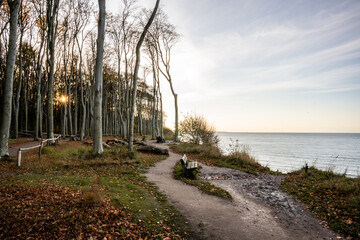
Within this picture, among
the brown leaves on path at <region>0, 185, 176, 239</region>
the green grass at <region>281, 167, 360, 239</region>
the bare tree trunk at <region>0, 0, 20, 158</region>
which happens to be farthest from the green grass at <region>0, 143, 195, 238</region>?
the green grass at <region>281, 167, 360, 239</region>

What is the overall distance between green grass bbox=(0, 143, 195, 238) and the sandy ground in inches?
21.3

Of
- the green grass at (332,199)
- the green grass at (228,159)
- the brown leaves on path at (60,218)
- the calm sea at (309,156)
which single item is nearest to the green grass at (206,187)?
the green grass at (332,199)

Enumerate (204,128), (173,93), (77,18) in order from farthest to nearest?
(173,93) → (77,18) → (204,128)

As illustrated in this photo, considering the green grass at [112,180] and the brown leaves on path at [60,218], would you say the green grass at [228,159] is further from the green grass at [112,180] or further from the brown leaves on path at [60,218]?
the brown leaves on path at [60,218]

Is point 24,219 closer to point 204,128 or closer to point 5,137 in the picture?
point 5,137

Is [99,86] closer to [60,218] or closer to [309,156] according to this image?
[60,218]

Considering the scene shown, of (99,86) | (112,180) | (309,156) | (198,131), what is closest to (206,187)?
(112,180)

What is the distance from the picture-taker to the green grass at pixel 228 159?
11.7m

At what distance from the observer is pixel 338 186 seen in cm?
710

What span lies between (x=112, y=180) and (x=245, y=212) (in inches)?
207

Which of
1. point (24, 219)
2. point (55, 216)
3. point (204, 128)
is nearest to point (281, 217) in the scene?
point (55, 216)

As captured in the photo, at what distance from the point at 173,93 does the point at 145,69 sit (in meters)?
10.8

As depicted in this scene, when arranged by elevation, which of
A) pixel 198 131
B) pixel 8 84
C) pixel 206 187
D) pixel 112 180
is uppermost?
pixel 8 84

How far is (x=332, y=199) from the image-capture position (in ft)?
21.1
